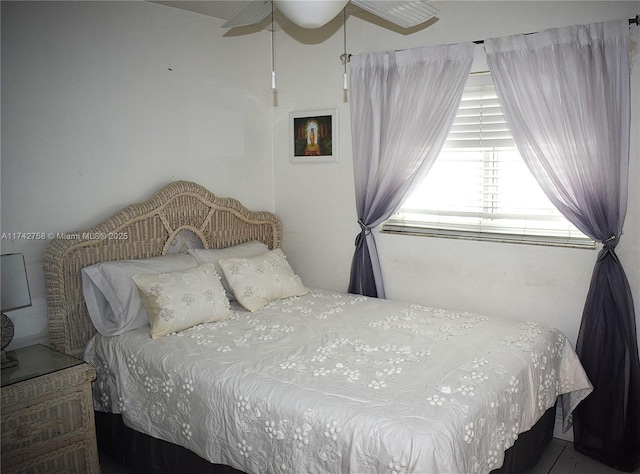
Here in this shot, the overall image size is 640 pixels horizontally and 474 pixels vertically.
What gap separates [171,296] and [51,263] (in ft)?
2.11

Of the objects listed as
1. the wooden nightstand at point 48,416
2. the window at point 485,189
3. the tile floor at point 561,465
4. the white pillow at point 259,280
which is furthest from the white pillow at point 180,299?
the window at point 485,189

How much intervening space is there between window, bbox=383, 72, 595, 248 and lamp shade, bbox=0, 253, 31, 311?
238cm

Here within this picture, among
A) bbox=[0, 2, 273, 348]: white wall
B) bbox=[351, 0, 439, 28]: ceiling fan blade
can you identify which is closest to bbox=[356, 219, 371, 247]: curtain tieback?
bbox=[0, 2, 273, 348]: white wall

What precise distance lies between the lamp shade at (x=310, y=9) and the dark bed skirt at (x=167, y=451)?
6.24ft

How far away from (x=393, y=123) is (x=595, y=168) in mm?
1263

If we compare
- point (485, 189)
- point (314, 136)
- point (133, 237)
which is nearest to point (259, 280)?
point (133, 237)

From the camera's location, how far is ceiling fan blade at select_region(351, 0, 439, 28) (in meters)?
2.22

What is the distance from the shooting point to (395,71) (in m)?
3.59

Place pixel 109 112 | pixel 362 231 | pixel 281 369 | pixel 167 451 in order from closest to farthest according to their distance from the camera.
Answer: pixel 281 369, pixel 167 451, pixel 109 112, pixel 362 231

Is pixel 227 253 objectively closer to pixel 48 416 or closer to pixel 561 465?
pixel 48 416

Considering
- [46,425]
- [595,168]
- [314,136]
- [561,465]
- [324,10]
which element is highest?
[324,10]

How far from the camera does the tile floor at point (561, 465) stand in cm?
287

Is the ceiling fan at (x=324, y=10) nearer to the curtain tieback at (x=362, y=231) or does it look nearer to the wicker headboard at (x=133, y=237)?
the wicker headboard at (x=133, y=237)

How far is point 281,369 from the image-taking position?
2.43 m
